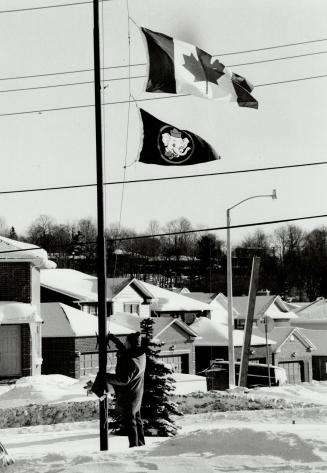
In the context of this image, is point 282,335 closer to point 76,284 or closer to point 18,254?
point 76,284

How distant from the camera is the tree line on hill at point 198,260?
343 feet

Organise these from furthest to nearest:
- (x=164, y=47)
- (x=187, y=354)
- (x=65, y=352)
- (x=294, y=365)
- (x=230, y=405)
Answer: (x=294, y=365) < (x=187, y=354) < (x=65, y=352) < (x=230, y=405) < (x=164, y=47)

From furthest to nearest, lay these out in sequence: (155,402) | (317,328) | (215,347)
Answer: (317,328) → (215,347) → (155,402)

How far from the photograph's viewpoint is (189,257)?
122 meters

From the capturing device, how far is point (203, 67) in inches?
511

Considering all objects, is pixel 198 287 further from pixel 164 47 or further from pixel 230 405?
pixel 164 47

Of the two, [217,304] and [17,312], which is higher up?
[217,304]

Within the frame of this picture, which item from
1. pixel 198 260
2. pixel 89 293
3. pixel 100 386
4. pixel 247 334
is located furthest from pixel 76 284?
pixel 198 260

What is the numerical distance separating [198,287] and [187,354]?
67.4 metres

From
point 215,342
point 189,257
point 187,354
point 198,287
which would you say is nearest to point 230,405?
point 187,354

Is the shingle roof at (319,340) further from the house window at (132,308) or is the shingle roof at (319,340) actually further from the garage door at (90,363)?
the garage door at (90,363)

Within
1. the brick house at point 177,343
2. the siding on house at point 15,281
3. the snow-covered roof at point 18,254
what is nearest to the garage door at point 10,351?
the siding on house at point 15,281

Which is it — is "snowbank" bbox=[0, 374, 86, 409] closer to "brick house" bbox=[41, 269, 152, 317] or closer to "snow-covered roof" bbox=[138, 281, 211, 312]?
"brick house" bbox=[41, 269, 152, 317]

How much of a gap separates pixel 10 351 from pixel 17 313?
1640mm
